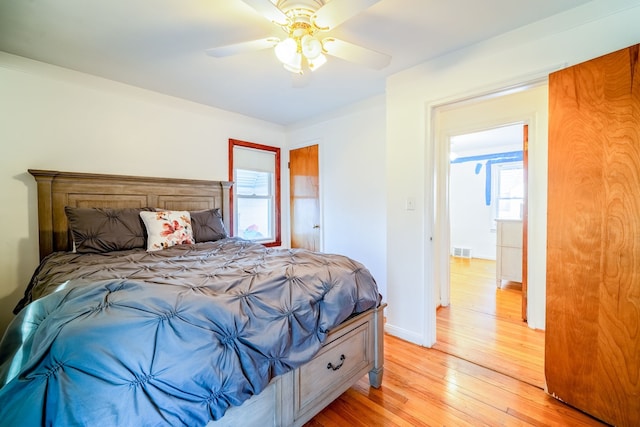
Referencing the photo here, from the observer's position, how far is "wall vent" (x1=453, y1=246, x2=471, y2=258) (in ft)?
19.9

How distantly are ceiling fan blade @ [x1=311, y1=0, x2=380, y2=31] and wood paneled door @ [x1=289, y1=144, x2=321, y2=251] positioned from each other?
227 cm

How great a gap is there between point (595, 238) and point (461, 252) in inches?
195

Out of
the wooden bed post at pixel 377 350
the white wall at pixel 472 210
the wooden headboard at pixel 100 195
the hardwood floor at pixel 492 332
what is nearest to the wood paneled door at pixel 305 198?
the wooden headboard at pixel 100 195

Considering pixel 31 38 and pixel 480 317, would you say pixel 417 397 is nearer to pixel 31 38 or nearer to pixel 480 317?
pixel 480 317

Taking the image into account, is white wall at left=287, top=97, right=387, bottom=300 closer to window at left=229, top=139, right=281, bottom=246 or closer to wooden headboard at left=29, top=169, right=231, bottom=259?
window at left=229, top=139, right=281, bottom=246

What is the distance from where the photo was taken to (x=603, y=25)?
159 cm

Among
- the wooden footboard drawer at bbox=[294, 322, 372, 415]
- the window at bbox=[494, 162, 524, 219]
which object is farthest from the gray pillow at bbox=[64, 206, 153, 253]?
the window at bbox=[494, 162, 524, 219]

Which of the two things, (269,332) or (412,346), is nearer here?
(269,332)

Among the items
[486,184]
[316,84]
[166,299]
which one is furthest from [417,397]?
[486,184]

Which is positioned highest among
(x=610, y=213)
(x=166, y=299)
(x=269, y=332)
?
(x=610, y=213)

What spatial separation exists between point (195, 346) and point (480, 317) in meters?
3.05

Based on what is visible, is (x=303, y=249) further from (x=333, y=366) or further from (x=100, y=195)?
(x=100, y=195)

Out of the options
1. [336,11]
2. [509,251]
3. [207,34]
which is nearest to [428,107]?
[336,11]

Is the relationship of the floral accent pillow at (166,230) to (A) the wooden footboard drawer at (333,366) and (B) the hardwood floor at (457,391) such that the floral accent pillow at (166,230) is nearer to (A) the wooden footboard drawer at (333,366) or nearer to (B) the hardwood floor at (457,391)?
(A) the wooden footboard drawer at (333,366)
